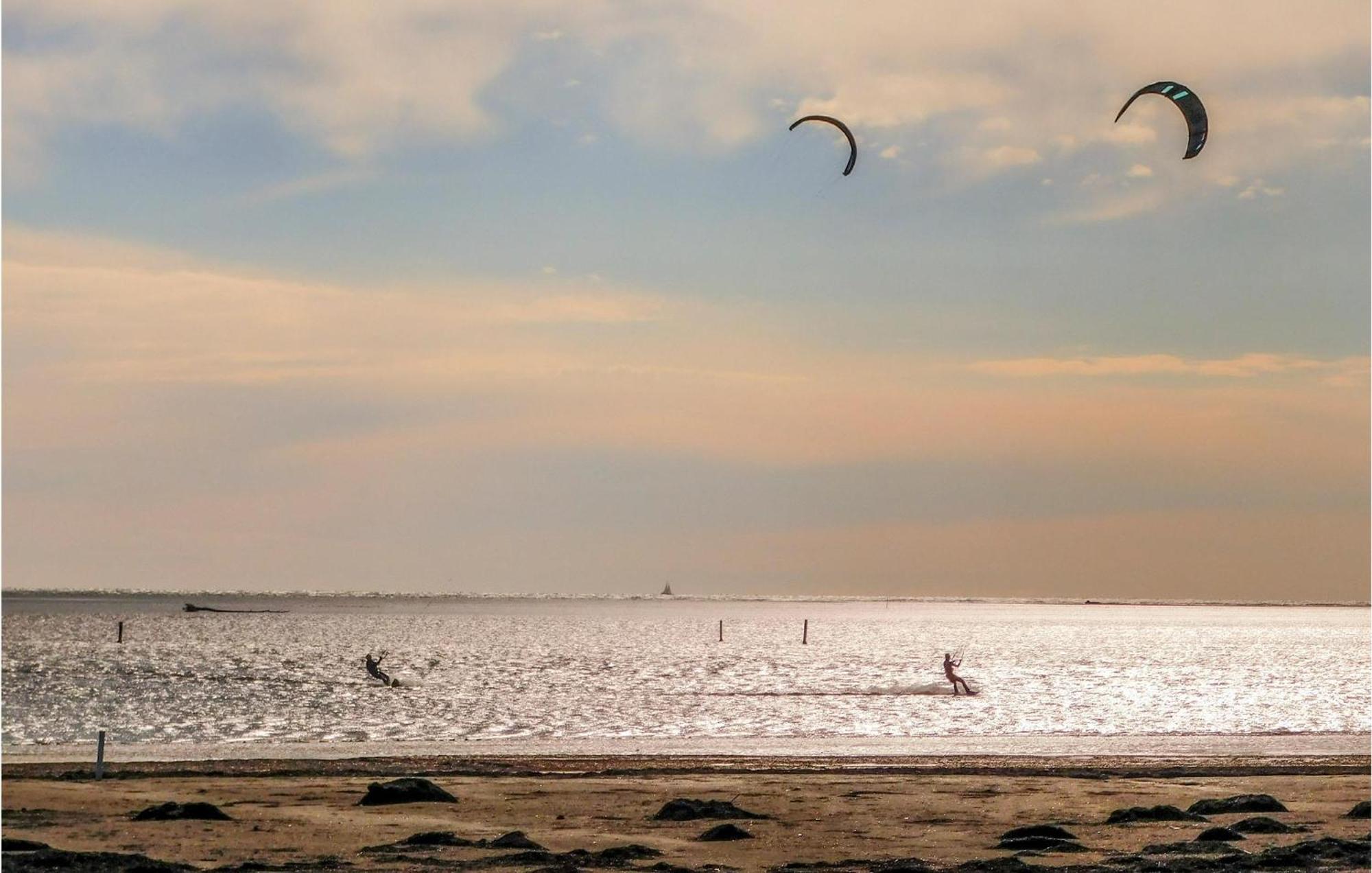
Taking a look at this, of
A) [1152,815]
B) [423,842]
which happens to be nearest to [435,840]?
[423,842]

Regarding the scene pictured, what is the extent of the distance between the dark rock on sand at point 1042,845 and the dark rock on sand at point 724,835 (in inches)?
140

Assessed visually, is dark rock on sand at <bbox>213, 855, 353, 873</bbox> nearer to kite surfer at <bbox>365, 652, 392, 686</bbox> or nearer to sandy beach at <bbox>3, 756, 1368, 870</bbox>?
sandy beach at <bbox>3, 756, 1368, 870</bbox>

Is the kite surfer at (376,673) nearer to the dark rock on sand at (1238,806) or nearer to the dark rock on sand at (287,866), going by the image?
the dark rock on sand at (287,866)

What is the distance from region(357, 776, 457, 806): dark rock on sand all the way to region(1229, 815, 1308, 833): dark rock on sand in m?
12.0

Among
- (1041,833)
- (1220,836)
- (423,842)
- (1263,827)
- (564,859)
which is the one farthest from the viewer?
(1263,827)

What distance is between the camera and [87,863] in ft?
58.3

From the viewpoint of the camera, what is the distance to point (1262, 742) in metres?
39.8

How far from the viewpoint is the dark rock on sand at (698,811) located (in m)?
22.2

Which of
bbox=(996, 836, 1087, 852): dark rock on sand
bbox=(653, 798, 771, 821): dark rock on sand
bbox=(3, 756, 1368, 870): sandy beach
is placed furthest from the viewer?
bbox=(653, 798, 771, 821): dark rock on sand

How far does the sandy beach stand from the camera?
1956cm

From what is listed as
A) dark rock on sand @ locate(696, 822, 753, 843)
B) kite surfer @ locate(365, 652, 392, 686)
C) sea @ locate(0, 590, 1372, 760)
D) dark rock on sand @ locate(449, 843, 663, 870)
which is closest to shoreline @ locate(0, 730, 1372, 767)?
sea @ locate(0, 590, 1372, 760)

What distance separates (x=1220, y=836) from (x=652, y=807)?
8590 mm

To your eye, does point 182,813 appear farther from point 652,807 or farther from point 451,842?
point 652,807

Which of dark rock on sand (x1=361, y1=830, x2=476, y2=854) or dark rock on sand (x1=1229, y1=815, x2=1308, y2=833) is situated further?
dark rock on sand (x1=1229, y1=815, x2=1308, y2=833)
